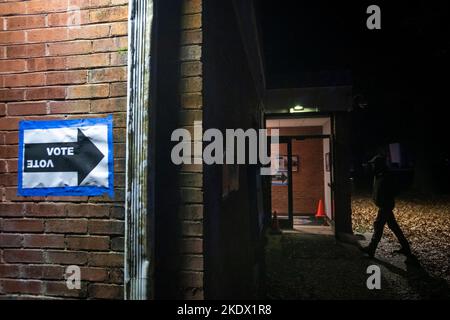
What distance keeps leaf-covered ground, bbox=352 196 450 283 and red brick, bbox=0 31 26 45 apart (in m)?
6.94

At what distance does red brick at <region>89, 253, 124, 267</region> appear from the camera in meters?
1.93

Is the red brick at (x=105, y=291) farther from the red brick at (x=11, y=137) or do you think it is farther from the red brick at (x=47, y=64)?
the red brick at (x=47, y=64)

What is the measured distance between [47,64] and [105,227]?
1.22 m

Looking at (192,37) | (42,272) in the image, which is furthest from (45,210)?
(192,37)

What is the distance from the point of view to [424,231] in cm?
891

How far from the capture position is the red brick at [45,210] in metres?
2.03

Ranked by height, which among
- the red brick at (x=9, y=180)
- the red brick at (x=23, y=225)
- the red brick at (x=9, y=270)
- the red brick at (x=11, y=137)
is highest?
the red brick at (x=11, y=137)

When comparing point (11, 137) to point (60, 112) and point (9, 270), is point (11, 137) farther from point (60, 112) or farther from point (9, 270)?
point (9, 270)

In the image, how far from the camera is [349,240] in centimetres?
775

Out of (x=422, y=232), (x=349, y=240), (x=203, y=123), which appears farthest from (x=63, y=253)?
(x=422, y=232)

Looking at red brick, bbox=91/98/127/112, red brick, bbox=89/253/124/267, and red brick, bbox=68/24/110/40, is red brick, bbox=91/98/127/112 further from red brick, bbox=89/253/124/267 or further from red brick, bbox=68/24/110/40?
red brick, bbox=89/253/124/267

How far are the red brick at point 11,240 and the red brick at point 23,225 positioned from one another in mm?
42

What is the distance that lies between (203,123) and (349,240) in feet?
23.4

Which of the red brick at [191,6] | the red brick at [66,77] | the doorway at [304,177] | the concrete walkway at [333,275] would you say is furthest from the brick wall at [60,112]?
the doorway at [304,177]
